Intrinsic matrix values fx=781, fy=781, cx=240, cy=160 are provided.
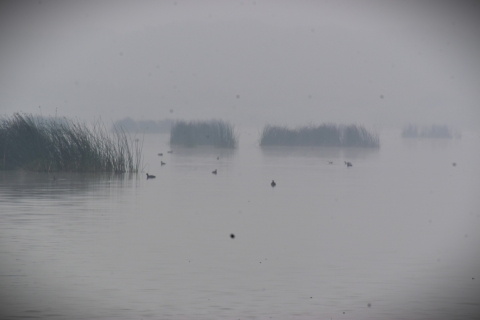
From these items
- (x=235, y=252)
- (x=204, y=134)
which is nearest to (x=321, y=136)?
(x=204, y=134)

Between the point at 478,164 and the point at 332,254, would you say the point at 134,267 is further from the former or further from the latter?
the point at 478,164

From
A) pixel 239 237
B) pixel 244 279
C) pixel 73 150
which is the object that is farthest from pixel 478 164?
pixel 244 279

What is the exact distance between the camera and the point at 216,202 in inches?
611

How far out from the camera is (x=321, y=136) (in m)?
43.5

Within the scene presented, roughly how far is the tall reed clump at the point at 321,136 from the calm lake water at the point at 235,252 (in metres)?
24.0

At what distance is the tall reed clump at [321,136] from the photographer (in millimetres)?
42938

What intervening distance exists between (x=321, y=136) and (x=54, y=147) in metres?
24.3

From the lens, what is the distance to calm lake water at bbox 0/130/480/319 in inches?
286

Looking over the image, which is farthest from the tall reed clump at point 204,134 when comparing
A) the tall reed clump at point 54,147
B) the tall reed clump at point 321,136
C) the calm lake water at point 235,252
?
the calm lake water at point 235,252

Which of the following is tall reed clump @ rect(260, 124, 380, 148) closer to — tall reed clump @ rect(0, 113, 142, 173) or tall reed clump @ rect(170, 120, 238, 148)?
tall reed clump @ rect(170, 120, 238, 148)

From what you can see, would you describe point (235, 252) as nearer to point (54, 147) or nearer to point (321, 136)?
point (54, 147)

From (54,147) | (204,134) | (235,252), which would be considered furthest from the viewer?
(204,134)

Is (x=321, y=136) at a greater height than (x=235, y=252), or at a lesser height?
greater

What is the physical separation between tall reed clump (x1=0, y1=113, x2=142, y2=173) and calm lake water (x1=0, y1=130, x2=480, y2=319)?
206 centimetres
